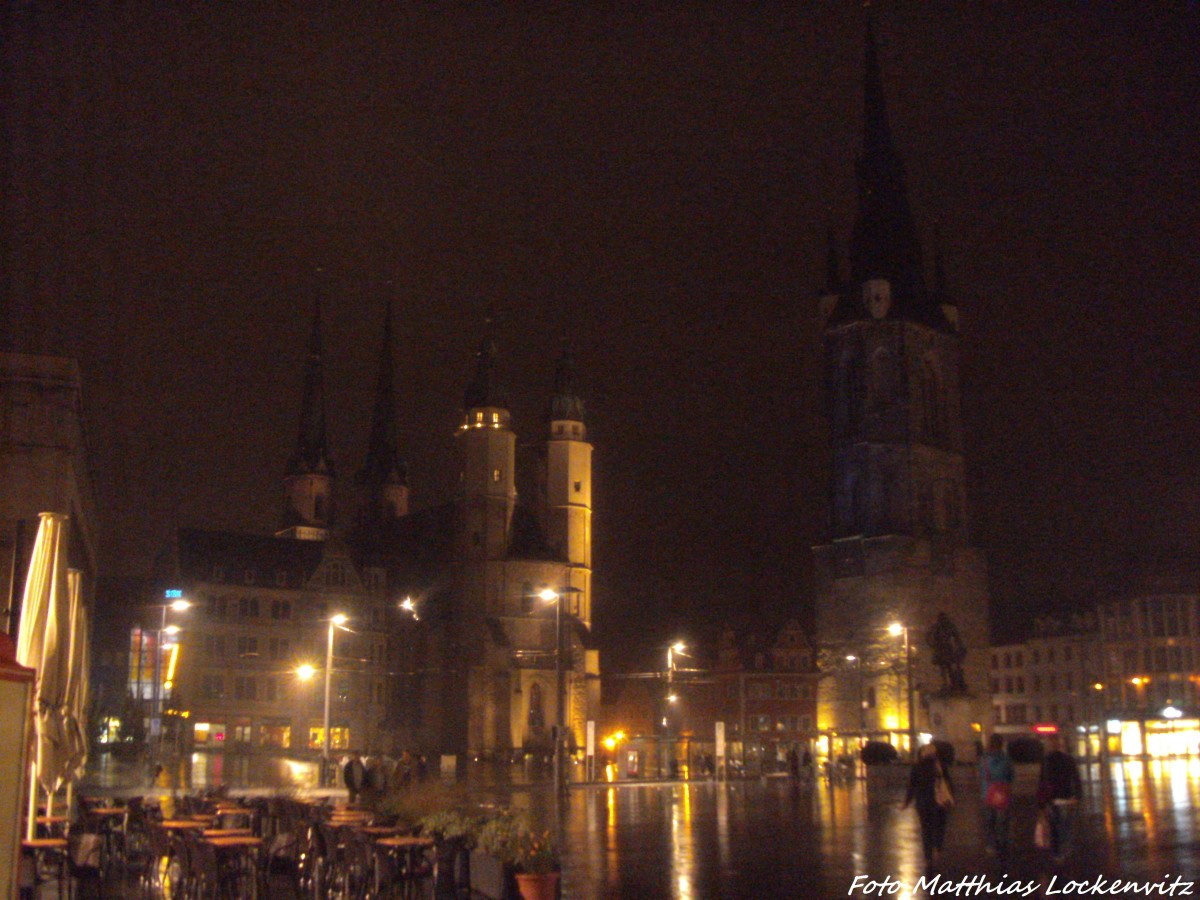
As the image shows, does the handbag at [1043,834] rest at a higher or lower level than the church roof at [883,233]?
lower

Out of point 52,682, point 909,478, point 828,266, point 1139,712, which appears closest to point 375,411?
point 828,266

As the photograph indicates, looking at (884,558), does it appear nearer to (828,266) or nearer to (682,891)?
(828,266)

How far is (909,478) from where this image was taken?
3420 inches

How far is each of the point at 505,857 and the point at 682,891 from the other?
319 centimetres

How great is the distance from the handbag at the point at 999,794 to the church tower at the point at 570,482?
3160 inches

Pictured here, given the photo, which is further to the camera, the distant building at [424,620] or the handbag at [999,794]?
the distant building at [424,620]

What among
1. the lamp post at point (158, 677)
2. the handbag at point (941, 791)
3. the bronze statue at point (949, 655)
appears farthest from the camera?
the bronze statue at point (949, 655)

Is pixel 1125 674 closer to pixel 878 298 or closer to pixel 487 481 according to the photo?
pixel 878 298

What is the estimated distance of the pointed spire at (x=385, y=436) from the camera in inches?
4877

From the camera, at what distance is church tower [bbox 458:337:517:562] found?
8950 centimetres

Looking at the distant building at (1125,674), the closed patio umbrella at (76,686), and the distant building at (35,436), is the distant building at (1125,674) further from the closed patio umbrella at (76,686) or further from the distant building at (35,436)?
the closed patio umbrella at (76,686)

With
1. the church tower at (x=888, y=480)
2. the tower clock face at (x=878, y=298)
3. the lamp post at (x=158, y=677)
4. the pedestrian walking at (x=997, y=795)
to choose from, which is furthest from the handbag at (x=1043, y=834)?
the tower clock face at (x=878, y=298)

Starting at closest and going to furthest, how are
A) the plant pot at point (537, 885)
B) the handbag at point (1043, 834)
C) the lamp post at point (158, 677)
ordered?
the plant pot at point (537, 885) → the handbag at point (1043, 834) → the lamp post at point (158, 677)

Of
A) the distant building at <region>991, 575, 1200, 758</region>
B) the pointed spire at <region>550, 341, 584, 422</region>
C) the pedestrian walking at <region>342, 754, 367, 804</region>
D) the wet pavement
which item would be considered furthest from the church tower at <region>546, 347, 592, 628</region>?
the pedestrian walking at <region>342, 754, 367, 804</region>
